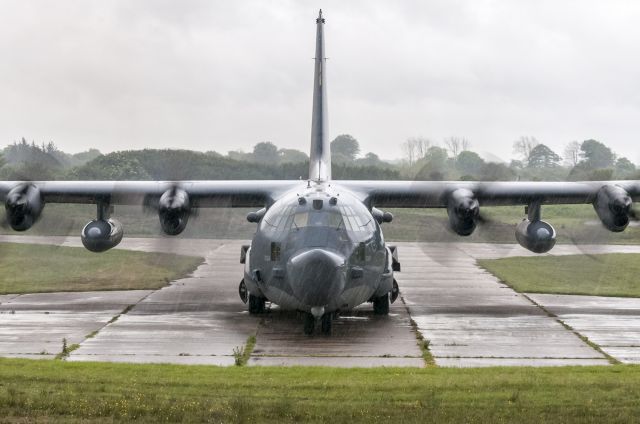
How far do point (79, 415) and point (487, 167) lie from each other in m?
16.1

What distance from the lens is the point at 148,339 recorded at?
61.1 ft

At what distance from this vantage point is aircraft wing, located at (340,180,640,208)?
78.6 ft

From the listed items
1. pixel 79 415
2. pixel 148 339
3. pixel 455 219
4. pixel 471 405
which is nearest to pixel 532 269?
pixel 455 219

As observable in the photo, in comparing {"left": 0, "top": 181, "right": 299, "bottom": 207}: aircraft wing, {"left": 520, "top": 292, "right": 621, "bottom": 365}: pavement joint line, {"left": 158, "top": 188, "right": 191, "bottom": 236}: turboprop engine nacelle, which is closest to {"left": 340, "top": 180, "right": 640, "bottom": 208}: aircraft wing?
{"left": 0, "top": 181, "right": 299, "bottom": 207}: aircraft wing

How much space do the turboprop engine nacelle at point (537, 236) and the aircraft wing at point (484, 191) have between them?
3.36 ft

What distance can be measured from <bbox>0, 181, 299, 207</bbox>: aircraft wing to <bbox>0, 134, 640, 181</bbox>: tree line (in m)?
0.38

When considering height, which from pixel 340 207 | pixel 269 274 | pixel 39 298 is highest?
pixel 340 207

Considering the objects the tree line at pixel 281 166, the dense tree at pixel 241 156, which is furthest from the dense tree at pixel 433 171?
the dense tree at pixel 241 156

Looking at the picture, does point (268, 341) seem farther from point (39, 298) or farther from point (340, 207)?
point (39, 298)

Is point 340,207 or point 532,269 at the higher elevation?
point 340,207

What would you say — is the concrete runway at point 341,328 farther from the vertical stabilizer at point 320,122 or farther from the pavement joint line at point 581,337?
the vertical stabilizer at point 320,122

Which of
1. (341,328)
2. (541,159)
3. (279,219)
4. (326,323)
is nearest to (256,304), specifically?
(341,328)

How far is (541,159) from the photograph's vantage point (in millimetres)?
70812

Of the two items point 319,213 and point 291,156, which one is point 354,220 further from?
point 291,156
